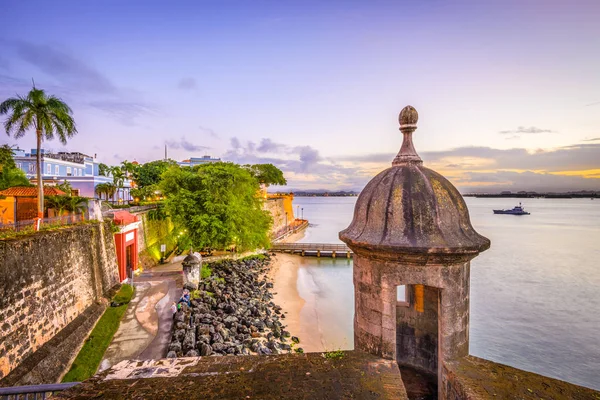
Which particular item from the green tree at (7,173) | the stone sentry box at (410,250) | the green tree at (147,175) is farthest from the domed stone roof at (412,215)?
the green tree at (147,175)

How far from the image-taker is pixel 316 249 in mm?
36594

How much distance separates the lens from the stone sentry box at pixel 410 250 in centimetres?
385

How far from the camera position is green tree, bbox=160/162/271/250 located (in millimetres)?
22266

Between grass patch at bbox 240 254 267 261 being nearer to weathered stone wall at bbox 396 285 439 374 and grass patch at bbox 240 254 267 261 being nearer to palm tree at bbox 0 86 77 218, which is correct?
palm tree at bbox 0 86 77 218

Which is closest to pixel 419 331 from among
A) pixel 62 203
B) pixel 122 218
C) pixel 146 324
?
pixel 146 324

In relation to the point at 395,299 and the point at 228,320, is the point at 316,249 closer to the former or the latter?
the point at 228,320

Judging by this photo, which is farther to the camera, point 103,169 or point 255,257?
point 103,169

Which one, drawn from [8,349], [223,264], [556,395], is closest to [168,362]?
[556,395]

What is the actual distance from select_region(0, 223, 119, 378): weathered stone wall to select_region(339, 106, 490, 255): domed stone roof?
379 inches

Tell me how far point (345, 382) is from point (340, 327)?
52.2 feet

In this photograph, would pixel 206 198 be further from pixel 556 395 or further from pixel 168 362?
pixel 556 395

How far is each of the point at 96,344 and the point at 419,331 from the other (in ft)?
36.6

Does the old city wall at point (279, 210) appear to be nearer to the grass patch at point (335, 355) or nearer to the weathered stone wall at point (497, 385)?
the grass patch at point (335, 355)

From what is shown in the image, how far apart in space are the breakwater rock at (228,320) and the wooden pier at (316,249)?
548 inches
